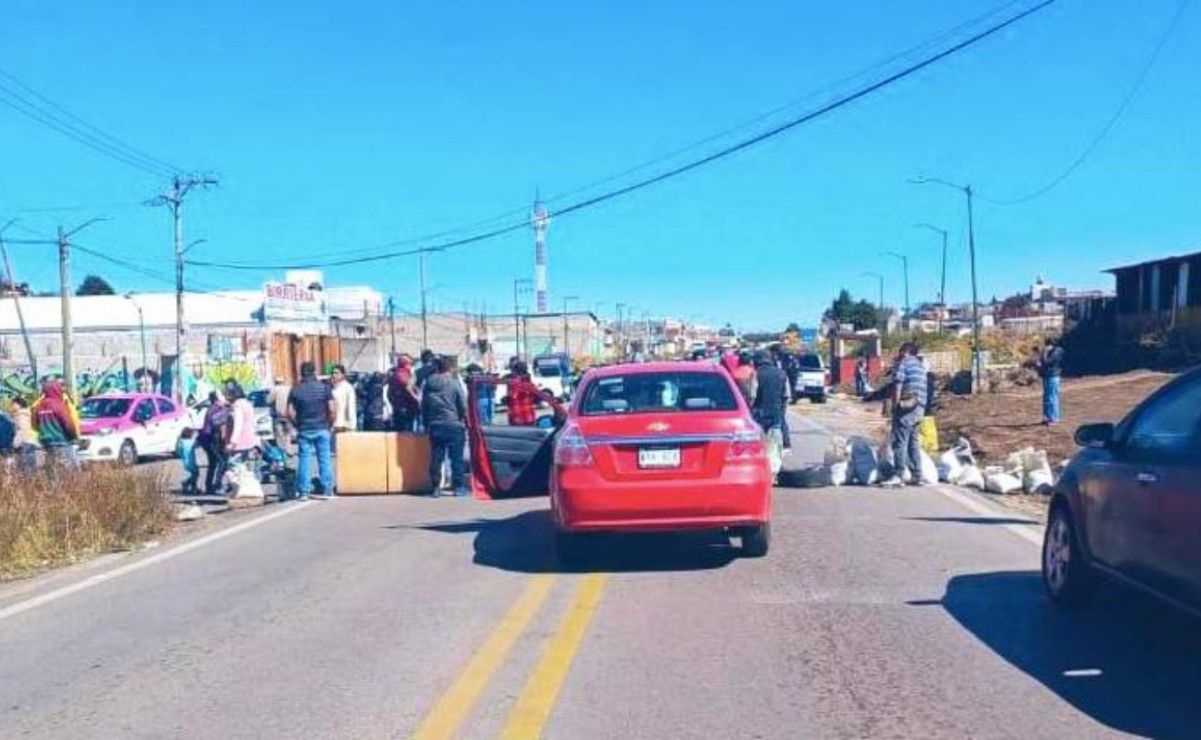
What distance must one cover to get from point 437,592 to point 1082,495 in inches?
175

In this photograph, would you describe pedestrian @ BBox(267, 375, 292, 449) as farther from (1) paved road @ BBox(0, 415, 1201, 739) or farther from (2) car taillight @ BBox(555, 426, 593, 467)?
(2) car taillight @ BBox(555, 426, 593, 467)

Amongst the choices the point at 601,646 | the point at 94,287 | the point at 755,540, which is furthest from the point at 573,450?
the point at 94,287

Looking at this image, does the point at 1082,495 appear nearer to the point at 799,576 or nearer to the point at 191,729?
the point at 799,576

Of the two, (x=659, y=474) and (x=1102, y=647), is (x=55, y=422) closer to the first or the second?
(x=659, y=474)

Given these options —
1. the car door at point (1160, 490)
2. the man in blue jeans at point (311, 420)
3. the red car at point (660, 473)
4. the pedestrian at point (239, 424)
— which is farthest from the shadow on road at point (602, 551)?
the pedestrian at point (239, 424)

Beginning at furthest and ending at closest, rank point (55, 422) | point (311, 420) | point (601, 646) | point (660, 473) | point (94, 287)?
point (94, 287) → point (55, 422) → point (311, 420) → point (660, 473) → point (601, 646)

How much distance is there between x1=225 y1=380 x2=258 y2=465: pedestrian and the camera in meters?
17.2

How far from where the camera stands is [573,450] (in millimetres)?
10273

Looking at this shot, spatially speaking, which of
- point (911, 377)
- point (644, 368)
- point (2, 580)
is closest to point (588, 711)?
point (644, 368)

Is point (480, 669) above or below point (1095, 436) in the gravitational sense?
below

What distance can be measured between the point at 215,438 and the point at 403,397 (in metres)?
2.56

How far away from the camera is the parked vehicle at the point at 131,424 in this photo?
26.5m

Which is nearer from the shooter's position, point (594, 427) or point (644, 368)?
point (594, 427)

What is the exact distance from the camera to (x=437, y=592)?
9703 millimetres
